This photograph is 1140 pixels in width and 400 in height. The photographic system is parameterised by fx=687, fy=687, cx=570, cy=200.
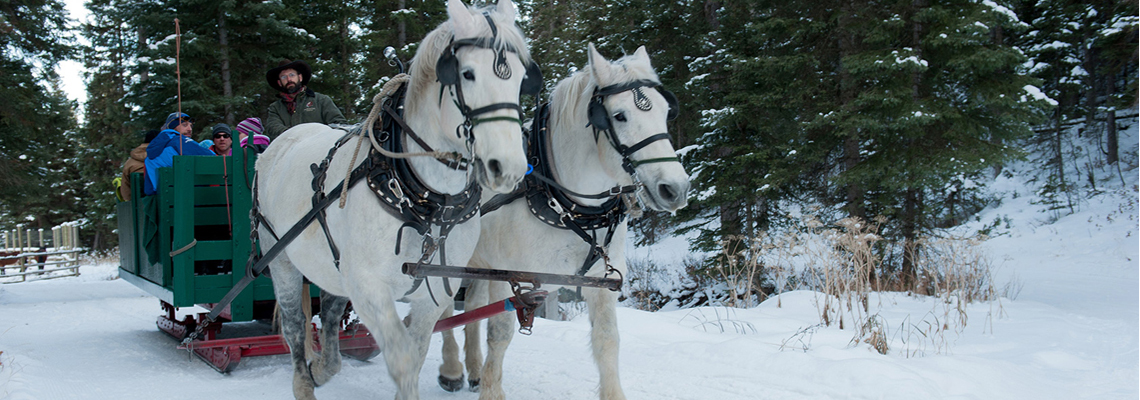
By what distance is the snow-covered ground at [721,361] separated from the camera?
3832 mm

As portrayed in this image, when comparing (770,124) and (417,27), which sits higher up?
(417,27)

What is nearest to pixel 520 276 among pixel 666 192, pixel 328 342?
pixel 666 192

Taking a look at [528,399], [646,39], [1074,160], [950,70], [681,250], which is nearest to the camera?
[528,399]

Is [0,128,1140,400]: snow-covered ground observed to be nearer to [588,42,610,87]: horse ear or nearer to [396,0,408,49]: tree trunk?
[588,42,610,87]: horse ear

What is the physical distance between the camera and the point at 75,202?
29859 mm

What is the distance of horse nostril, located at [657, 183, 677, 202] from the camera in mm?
2818

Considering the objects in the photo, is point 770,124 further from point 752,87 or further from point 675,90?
point 675,90

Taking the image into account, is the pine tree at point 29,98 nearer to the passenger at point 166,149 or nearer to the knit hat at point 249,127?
the passenger at point 166,149

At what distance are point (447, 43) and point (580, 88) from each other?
0.95m

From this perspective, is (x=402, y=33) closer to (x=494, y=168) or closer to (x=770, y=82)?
(x=770, y=82)

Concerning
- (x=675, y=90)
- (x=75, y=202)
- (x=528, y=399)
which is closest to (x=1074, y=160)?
(x=675, y=90)

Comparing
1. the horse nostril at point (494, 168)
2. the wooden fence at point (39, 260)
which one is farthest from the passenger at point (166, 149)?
the wooden fence at point (39, 260)

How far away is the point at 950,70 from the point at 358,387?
8.91 metres

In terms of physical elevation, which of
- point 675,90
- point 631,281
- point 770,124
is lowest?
point 631,281
